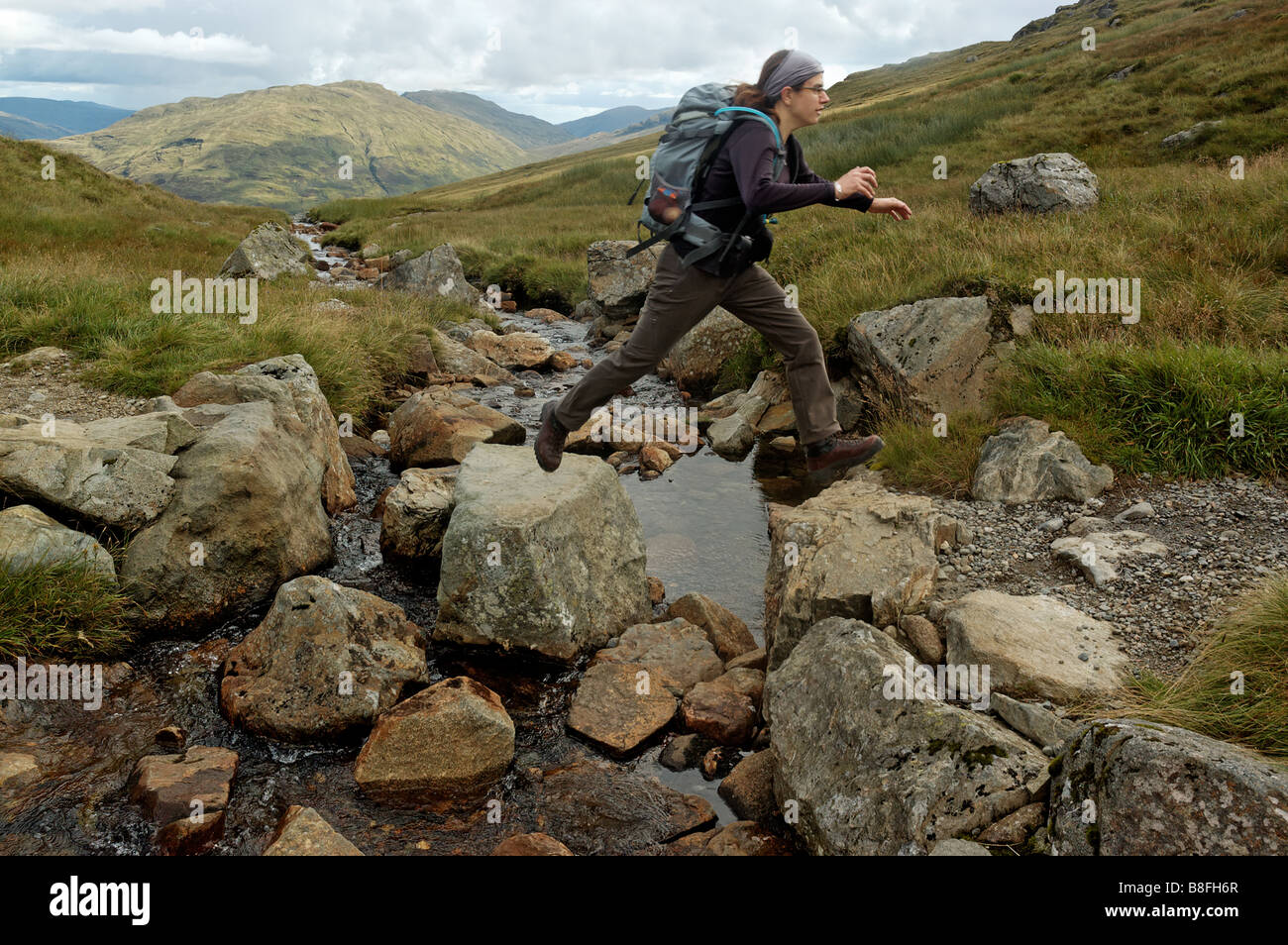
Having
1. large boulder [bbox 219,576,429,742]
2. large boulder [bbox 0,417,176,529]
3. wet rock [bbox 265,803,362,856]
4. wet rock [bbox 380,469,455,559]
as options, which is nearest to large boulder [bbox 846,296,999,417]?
wet rock [bbox 380,469,455,559]

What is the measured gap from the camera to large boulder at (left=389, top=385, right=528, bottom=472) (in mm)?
9406

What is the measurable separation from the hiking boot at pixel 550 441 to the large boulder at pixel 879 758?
2.75m

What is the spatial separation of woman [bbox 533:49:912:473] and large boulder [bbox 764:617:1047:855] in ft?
6.84

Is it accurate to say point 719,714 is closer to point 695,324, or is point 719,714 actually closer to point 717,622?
point 717,622

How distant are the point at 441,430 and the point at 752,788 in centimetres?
644

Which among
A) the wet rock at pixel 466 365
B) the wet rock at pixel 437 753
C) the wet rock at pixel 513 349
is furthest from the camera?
the wet rock at pixel 513 349

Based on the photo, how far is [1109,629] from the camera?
4848 millimetres

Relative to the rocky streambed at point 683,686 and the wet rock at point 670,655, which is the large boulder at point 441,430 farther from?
the wet rock at point 670,655

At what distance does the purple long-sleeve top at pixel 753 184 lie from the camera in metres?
4.70

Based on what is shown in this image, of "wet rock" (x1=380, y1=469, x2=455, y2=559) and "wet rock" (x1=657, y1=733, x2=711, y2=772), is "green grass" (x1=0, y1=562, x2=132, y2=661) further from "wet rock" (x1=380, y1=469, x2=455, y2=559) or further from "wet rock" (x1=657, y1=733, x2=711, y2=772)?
"wet rock" (x1=657, y1=733, x2=711, y2=772)

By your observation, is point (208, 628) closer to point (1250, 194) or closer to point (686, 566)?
point (686, 566)

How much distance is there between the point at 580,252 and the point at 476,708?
21708 mm

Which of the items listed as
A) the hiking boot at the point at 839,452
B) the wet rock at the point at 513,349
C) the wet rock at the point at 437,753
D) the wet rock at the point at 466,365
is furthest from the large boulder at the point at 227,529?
the wet rock at the point at 513,349

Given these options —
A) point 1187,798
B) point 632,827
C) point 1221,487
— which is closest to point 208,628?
point 632,827
